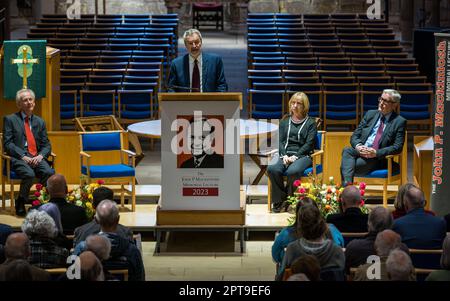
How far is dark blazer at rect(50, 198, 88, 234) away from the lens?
24.3 ft

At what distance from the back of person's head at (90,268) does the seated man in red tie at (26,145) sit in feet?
12.6

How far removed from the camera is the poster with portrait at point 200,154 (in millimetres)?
8227

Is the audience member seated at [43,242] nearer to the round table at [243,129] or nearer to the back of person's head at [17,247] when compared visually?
the back of person's head at [17,247]

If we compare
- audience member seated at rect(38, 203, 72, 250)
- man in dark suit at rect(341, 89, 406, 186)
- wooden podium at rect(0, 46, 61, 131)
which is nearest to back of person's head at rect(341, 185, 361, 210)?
audience member seated at rect(38, 203, 72, 250)

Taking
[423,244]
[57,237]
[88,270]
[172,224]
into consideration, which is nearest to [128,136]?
[172,224]

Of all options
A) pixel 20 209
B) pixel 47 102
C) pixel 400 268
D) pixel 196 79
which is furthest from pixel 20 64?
pixel 400 268

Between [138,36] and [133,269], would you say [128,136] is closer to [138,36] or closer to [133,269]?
[133,269]

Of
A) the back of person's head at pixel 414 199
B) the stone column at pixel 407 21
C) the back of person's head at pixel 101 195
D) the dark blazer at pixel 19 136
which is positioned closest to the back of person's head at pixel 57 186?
the back of person's head at pixel 101 195

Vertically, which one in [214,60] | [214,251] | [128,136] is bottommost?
[214,251]

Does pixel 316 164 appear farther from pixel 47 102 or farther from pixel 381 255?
pixel 381 255

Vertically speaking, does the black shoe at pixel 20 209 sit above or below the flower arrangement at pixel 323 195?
below

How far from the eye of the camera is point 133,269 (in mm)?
6277

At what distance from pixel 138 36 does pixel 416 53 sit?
494 centimetres

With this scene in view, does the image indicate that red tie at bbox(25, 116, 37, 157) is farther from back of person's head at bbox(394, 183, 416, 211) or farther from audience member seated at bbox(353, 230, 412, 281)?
audience member seated at bbox(353, 230, 412, 281)
